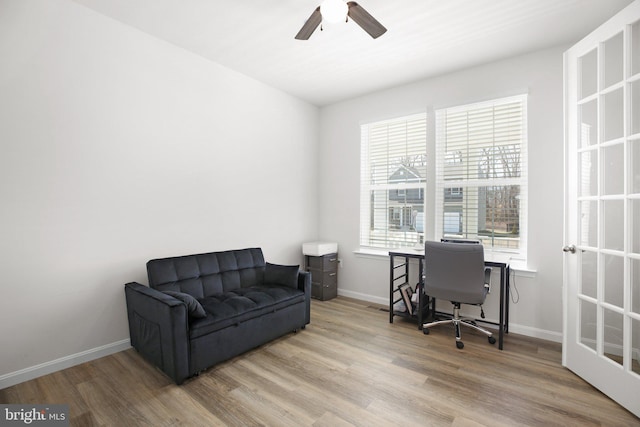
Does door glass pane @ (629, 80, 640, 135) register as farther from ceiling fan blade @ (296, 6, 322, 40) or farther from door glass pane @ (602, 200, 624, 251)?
ceiling fan blade @ (296, 6, 322, 40)

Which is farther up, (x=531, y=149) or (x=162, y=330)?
(x=531, y=149)

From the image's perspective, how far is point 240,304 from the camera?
8.54 ft

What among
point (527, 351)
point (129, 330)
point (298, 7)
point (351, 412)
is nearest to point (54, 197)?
point (129, 330)

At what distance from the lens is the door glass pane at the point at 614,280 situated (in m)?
2.00

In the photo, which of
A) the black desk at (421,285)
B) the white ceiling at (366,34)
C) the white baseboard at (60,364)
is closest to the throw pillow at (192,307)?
the white baseboard at (60,364)

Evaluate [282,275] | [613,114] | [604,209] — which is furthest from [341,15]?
[282,275]

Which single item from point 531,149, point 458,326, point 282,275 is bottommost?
point 458,326

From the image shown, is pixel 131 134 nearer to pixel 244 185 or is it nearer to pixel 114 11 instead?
pixel 114 11

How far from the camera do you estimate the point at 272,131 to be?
4055 millimetres

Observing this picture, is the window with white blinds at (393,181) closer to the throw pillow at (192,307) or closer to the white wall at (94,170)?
the white wall at (94,170)

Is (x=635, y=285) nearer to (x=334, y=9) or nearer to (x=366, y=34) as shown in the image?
(x=334, y=9)

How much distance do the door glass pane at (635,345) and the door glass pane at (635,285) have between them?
2 cm
